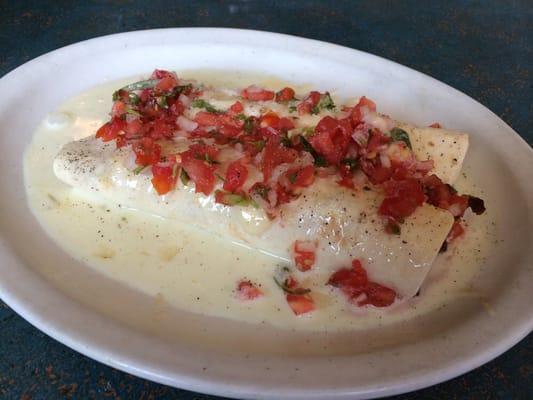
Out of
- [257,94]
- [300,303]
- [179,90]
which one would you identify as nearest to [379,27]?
[257,94]

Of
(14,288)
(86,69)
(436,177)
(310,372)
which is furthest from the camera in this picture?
(86,69)

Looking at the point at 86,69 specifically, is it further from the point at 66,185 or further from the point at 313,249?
the point at 313,249

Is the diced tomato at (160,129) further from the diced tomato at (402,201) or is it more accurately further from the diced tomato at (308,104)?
the diced tomato at (402,201)

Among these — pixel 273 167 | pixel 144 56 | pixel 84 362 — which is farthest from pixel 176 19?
pixel 84 362

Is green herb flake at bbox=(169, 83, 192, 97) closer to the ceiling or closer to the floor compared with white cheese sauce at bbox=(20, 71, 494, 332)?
closer to the ceiling

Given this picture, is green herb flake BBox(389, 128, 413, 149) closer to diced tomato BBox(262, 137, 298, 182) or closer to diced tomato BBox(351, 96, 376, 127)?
diced tomato BBox(351, 96, 376, 127)

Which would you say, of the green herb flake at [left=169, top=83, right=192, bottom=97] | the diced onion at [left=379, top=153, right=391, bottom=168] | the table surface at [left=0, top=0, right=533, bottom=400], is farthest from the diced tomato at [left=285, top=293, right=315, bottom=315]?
the table surface at [left=0, top=0, right=533, bottom=400]

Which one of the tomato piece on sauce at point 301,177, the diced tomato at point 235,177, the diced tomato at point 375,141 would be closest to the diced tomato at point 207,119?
the diced tomato at point 235,177
